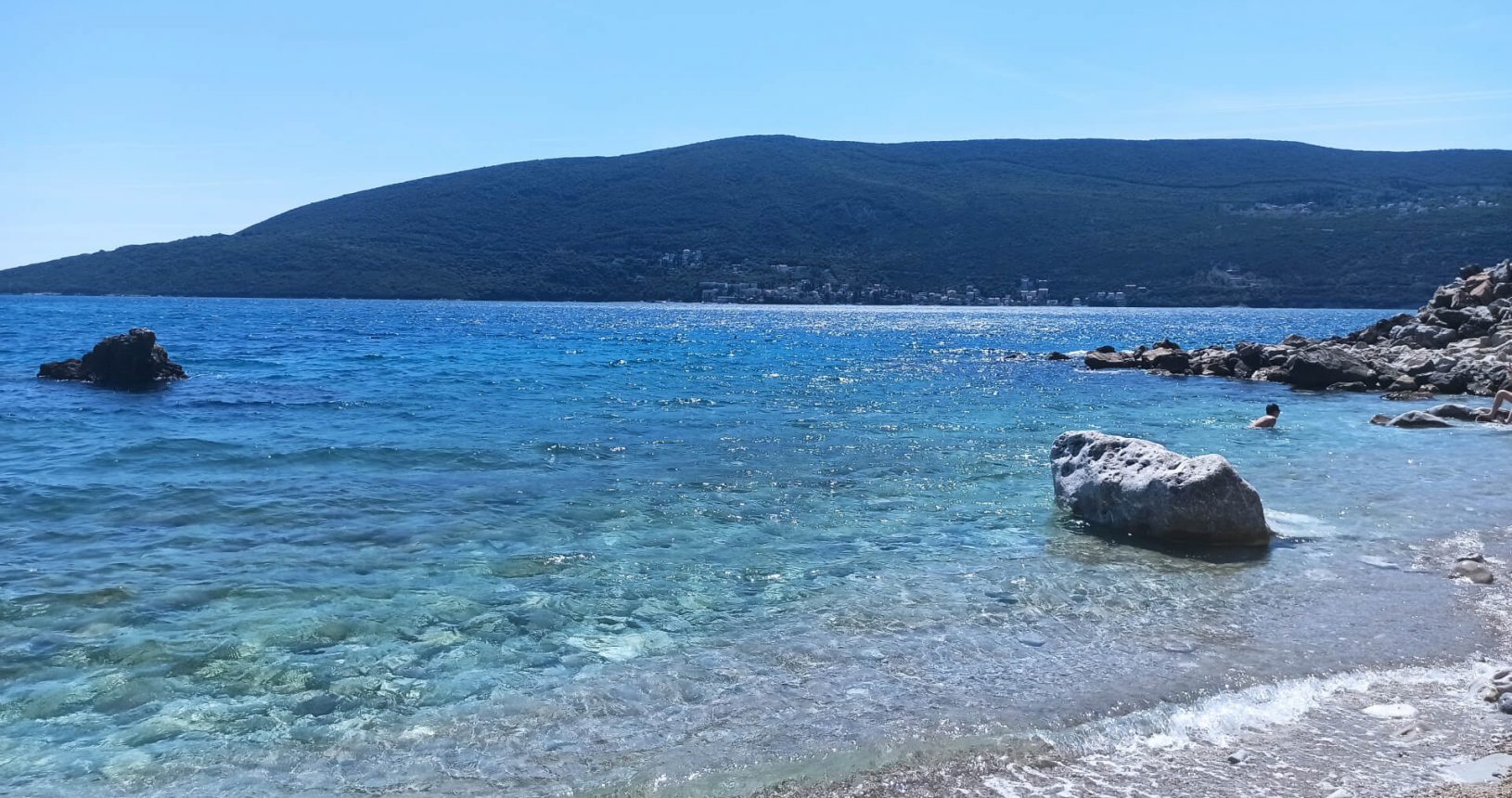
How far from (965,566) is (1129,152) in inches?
8141

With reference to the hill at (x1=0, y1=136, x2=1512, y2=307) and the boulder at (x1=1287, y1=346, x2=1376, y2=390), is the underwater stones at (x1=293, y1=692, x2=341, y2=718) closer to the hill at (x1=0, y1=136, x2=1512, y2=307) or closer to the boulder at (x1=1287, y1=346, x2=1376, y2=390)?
the boulder at (x1=1287, y1=346, x2=1376, y2=390)

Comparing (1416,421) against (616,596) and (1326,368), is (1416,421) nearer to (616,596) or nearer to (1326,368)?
(1326,368)

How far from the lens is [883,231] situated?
564 feet

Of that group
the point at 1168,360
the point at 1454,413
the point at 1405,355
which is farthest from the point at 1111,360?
the point at 1454,413

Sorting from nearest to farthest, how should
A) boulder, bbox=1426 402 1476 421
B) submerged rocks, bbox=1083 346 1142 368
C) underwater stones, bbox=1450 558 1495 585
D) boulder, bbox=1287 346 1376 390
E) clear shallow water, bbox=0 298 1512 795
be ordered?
clear shallow water, bbox=0 298 1512 795
underwater stones, bbox=1450 558 1495 585
boulder, bbox=1426 402 1476 421
boulder, bbox=1287 346 1376 390
submerged rocks, bbox=1083 346 1142 368

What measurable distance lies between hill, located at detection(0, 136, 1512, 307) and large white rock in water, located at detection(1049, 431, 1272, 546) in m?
132

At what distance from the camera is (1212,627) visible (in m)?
8.23

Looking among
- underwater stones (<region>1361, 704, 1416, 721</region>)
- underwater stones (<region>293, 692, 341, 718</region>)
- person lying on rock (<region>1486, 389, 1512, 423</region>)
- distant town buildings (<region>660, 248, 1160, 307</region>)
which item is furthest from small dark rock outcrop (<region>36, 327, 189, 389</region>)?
distant town buildings (<region>660, 248, 1160, 307</region>)

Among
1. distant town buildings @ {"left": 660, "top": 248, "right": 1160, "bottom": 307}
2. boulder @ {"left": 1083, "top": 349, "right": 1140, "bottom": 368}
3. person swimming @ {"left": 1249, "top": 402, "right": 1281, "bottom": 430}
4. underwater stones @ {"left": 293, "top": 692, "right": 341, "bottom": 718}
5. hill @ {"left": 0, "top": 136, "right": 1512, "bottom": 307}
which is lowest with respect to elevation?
boulder @ {"left": 1083, "top": 349, "right": 1140, "bottom": 368}

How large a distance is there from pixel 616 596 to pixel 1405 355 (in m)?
36.2

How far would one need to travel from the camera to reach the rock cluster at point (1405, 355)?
30.1 m

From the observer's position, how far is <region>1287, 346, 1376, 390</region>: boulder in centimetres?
3250

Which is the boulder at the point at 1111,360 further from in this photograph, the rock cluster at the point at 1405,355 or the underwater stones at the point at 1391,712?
the underwater stones at the point at 1391,712

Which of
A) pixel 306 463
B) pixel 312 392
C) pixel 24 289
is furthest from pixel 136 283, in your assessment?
pixel 306 463
